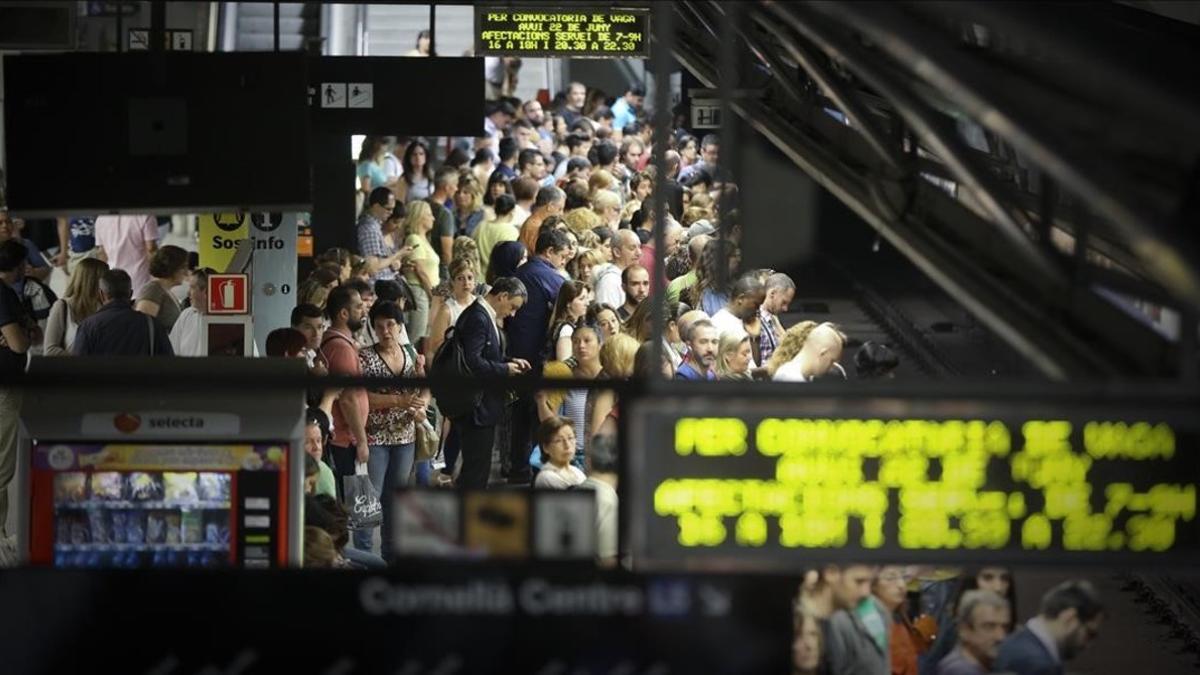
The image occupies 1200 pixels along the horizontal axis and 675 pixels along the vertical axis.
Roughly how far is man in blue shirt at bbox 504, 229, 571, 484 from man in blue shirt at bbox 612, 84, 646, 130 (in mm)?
13444

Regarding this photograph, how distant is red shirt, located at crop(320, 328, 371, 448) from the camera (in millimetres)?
12734

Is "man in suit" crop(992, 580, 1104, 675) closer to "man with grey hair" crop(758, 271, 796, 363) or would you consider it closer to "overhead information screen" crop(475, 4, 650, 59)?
"man with grey hair" crop(758, 271, 796, 363)

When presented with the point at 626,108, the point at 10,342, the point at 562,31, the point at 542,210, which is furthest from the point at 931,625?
the point at 626,108

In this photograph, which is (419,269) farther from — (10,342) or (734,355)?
(734,355)

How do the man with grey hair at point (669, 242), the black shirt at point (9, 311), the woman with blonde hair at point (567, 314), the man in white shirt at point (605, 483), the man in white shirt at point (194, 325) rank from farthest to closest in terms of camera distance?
the man with grey hair at point (669, 242), the woman with blonde hair at point (567, 314), the man in white shirt at point (194, 325), the black shirt at point (9, 311), the man in white shirt at point (605, 483)

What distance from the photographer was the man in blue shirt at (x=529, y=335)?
15.1 meters

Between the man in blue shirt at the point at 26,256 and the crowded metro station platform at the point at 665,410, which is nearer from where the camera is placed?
the crowded metro station platform at the point at 665,410

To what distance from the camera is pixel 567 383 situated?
7.13 metres

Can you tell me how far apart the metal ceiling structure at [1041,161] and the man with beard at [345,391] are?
3333 millimetres

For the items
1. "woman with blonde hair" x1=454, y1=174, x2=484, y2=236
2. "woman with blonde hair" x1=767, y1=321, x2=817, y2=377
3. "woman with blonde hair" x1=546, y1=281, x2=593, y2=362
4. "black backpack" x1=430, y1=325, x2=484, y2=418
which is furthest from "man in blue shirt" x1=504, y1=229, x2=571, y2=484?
"woman with blonde hair" x1=454, y1=174, x2=484, y2=236

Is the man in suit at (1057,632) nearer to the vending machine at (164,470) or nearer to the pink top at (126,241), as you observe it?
the vending machine at (164,470)

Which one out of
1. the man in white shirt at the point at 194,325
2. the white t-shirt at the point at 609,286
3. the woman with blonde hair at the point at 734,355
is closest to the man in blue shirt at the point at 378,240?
the white t-shirt at the point at 609,286

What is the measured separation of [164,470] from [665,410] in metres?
2.95

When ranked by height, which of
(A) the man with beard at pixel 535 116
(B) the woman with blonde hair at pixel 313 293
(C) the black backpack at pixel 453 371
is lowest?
(C) the black backpack at pixel 453 371
